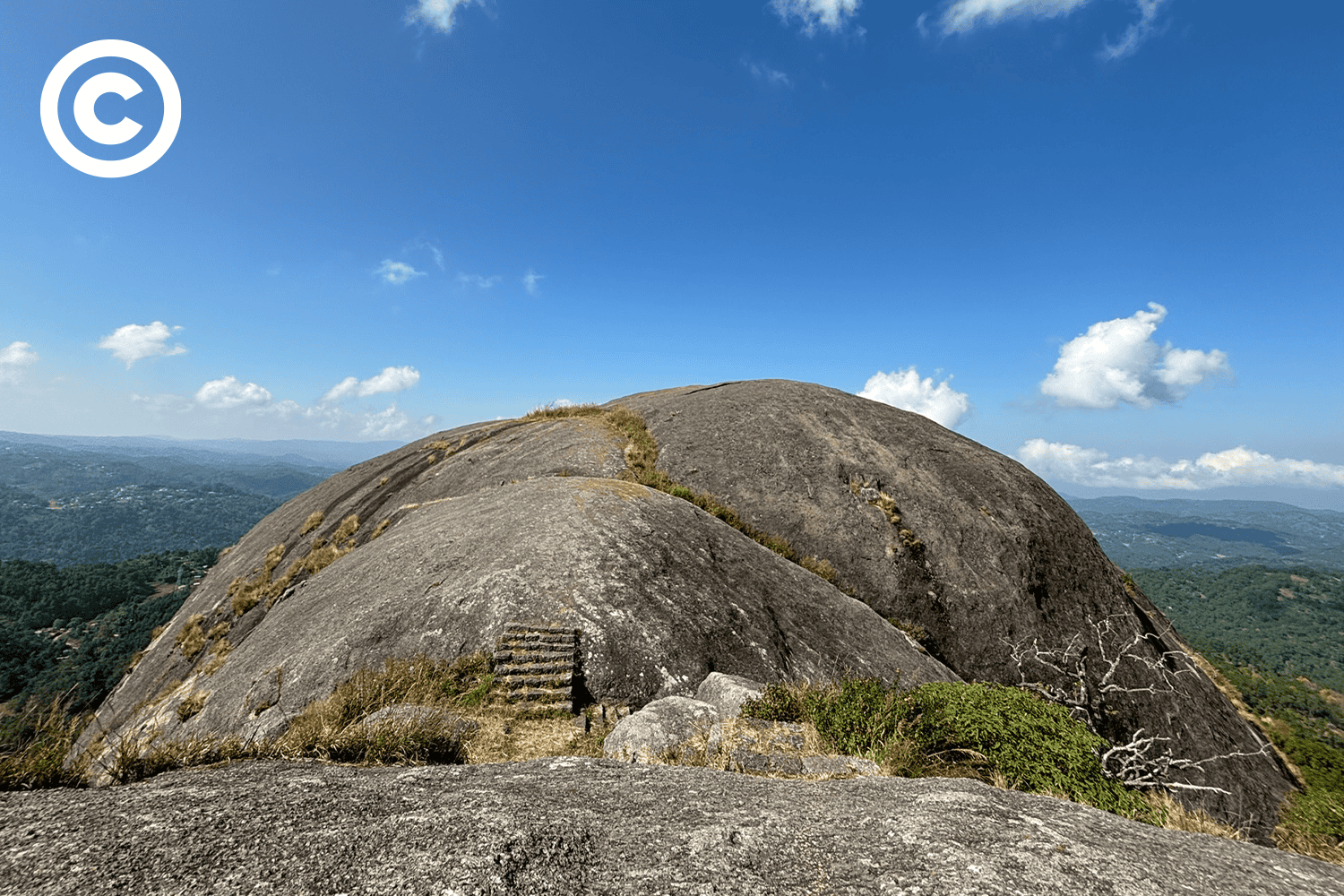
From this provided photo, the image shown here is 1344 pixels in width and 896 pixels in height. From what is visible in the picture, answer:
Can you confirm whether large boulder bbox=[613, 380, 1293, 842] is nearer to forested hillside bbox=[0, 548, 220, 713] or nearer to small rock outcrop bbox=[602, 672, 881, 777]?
small rock outcrop bbox=[602, 672, 881, 777]

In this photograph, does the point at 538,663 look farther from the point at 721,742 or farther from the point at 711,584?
the point at 711,584

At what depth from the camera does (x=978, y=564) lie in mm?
18641

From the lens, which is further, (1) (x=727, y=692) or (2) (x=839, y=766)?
(1) (x=727, y=692)

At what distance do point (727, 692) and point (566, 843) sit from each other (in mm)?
4882

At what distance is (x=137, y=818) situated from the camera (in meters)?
3.81

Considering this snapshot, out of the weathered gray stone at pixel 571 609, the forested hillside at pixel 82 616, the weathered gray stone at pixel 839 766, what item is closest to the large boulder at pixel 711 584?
the weathered gray stone at pixel 571 609

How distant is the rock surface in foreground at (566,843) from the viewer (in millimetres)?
3471

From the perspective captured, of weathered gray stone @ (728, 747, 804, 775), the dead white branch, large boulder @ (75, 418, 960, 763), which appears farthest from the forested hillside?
the dead white branch

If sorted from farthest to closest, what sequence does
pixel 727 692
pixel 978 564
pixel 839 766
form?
pixel 978 564
pixel 727 692
pixel 839 766

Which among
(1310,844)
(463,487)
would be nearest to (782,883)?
(1310,844)

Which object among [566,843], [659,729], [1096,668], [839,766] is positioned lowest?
[1096,668]

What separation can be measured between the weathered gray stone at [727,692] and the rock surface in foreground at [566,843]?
3.00 m

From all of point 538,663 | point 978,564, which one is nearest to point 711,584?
point 538,663

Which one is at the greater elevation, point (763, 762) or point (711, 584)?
point (711, 584)
